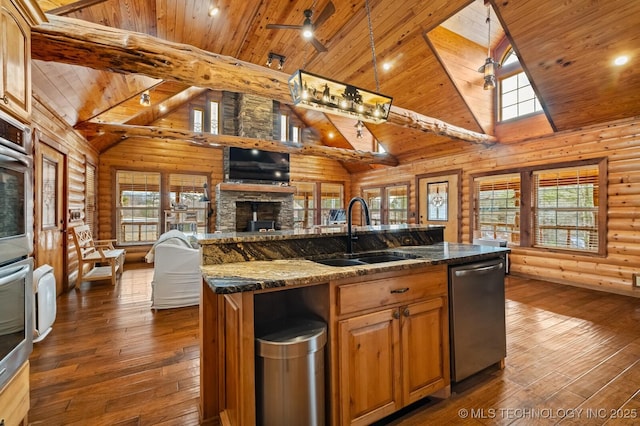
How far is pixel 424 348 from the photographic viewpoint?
6.01 ft

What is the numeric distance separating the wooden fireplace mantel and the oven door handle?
212 inches

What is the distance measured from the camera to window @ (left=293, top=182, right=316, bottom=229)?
923 cm

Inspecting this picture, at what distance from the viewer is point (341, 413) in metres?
1.50

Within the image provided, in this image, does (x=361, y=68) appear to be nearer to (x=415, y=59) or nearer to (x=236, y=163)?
(x=415, y=59)

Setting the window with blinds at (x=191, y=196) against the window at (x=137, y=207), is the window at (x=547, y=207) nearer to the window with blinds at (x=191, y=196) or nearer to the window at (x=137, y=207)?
the window with blinds at (x=191, y=196)

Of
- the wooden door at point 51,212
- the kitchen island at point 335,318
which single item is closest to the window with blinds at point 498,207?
the kitchen island at point 335,318

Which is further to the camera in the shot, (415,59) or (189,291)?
(415,59)

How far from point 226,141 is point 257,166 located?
4.33 feet

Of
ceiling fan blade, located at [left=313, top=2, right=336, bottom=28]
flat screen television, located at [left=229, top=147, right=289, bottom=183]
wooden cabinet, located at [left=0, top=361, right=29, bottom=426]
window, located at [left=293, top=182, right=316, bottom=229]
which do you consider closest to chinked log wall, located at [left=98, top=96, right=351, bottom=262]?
flat screen television, located at [left=229, top=147, right=289, bottom=183]

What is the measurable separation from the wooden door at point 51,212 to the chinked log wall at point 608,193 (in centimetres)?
752

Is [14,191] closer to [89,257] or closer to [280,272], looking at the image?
[280,272]

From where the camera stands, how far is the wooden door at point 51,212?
3598 millimetres

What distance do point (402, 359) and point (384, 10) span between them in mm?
4581

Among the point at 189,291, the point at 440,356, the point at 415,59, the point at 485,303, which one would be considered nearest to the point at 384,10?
the point at 415,59
